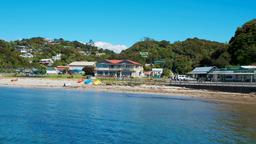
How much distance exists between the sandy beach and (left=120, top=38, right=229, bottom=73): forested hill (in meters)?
37.5

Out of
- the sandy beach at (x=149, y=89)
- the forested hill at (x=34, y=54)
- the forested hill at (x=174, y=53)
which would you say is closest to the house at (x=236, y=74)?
the forested hill at (x=174, y=53)

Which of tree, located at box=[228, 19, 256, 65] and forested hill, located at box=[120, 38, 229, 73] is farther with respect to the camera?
forested hill, located at box=[120, 38, 229, 73]

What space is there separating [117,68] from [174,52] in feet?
155

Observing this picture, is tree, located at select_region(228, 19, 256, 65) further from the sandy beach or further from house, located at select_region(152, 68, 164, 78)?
the sandy beach

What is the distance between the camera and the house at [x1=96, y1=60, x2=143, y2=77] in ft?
339

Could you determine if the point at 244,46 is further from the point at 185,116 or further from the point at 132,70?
the point at 185,116

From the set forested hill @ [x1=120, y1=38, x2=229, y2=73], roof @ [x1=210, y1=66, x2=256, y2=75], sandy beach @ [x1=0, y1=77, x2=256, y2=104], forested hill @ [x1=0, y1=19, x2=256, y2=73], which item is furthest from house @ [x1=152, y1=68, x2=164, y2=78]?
roof @ [x1=210, y1=66, x2=256, y2=75]

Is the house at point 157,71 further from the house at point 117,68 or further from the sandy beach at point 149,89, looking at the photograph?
the sandy beach at point 149,89

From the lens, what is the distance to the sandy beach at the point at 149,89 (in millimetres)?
50169

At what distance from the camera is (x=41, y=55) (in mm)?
166250

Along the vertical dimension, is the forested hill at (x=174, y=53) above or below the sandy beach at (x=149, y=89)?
above

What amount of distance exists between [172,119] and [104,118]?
4739 millimetres

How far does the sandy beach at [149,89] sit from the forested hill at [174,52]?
37.5 meters

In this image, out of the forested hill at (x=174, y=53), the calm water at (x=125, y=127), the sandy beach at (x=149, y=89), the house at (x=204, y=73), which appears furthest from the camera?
the forested hill at (x=174, y=53)
